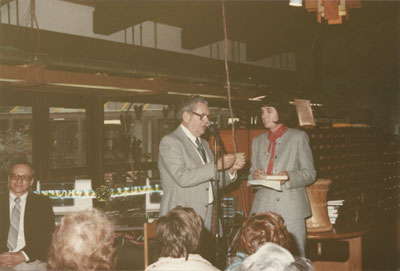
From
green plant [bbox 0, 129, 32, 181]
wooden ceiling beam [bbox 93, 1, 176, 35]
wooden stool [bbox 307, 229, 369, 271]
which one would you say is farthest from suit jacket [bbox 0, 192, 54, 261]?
wooden ceiling beam [bbox 93, 1, 176, 35]

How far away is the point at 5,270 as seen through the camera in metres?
2.93

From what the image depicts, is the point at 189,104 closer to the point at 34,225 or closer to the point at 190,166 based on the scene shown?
the point at 190,166

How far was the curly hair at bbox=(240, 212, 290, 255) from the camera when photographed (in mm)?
1800

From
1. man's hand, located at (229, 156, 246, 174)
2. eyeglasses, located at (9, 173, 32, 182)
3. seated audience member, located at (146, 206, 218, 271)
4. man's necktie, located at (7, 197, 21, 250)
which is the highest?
man's hand, located at (229, 156, 246, 174)

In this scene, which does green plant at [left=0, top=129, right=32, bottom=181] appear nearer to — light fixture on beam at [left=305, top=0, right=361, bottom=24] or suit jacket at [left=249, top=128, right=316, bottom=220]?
suit jacket at [left=249, top=128, right=316, bottom=220]

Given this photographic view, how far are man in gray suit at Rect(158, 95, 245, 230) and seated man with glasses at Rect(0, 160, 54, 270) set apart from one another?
3.28ft

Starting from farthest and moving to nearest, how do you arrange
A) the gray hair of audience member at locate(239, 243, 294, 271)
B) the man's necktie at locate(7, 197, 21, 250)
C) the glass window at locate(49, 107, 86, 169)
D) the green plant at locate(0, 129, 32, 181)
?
1. the glass window at locate(49, 107, 86, 169)
2. the green plant at locate(0, 129, 32, 181)
3. the man's necktie at locate(7, 197, 21, 250)
4. the gray hair of audience member at locate(239, 243, 294, 271)

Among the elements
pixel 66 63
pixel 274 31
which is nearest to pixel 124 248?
pixel 66 63

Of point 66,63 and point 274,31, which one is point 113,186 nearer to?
point 66,63

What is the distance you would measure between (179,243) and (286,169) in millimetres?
1553

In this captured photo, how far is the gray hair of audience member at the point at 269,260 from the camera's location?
53.4 inches

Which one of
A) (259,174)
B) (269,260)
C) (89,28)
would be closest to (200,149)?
(259,174)

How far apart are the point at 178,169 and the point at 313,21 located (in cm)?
787

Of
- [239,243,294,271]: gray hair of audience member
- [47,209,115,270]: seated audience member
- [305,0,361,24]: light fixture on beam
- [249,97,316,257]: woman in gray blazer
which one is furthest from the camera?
[249,97,316,257]: woman in gray blazer
